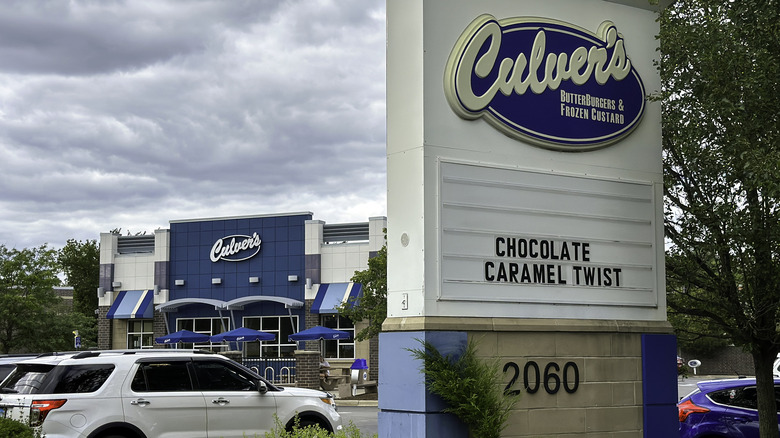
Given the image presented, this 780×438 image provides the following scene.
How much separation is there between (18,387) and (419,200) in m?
7.43

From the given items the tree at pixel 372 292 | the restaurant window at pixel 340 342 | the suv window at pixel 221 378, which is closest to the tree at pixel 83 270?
the restaurant window at pixel 340 342

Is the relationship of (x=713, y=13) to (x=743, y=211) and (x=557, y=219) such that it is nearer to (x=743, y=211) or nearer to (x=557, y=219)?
(x=743, y=211)

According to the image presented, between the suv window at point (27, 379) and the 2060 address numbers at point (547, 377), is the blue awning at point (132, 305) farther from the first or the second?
the 2060 address numbers at point (547, 377)

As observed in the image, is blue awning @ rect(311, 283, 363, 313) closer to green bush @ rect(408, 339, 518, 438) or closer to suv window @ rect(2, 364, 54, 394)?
suv window @ rect(2, 364, 54, 394)

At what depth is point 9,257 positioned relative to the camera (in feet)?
157

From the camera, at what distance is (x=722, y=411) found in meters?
14.5

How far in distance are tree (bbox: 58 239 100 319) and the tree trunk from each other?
59677 mm

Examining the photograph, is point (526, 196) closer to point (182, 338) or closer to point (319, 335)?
point (319, 335)

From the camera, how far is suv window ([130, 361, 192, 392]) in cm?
1349

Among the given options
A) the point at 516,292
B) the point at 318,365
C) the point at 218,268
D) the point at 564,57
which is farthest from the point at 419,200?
the point at 218,268

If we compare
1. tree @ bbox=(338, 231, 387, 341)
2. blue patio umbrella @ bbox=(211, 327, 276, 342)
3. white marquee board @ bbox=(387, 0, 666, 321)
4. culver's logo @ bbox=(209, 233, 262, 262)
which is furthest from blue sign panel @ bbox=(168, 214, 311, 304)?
white marquee board @ bbox=(387, 0, 666, 321)

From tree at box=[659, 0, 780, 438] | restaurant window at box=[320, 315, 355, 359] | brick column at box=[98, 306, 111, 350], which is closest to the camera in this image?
tree at box=[659, 0, 780, 438]

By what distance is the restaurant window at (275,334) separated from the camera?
1842 inches

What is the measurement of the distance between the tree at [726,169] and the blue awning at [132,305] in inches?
1543
